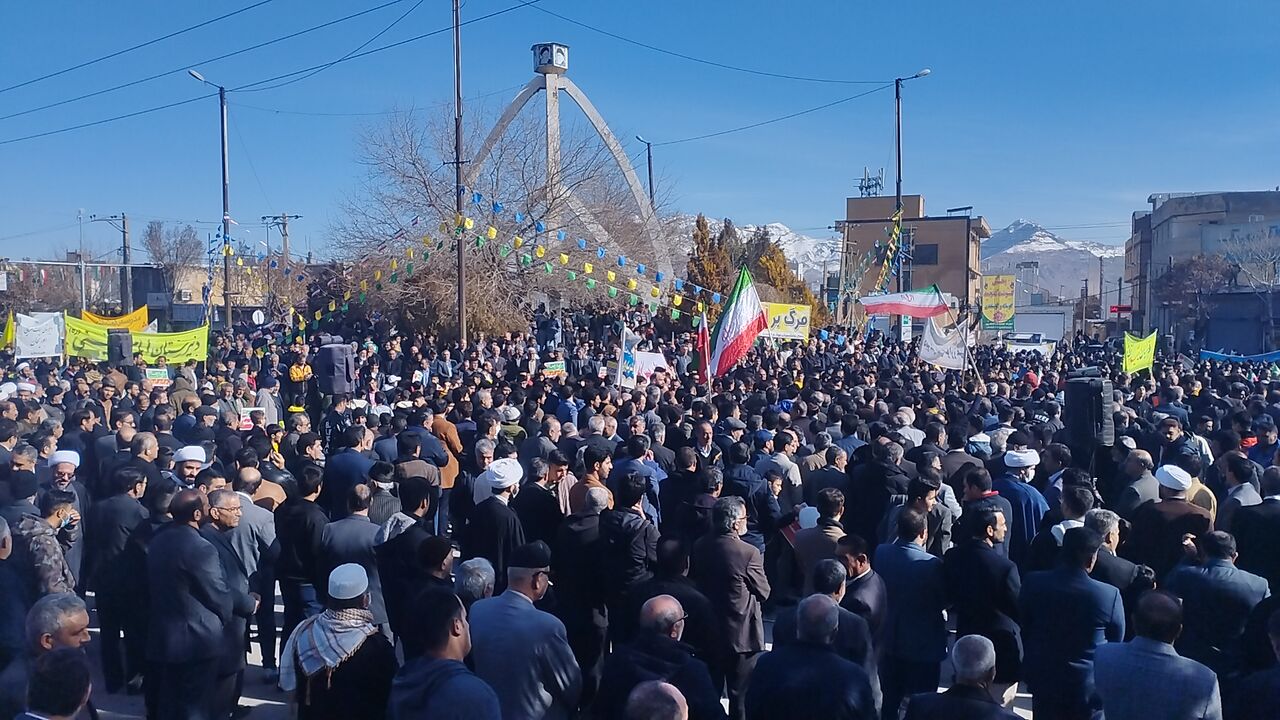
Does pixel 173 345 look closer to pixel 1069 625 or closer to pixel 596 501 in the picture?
pixel 596 501

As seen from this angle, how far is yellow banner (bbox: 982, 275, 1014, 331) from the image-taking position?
5491cm

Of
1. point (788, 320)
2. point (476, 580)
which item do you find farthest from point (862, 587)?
point (788, 320)

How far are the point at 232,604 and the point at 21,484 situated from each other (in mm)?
2511

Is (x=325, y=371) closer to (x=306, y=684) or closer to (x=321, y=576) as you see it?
(x=321, y=576)

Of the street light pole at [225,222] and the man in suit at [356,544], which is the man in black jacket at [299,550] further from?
the street light pole at [225,222]

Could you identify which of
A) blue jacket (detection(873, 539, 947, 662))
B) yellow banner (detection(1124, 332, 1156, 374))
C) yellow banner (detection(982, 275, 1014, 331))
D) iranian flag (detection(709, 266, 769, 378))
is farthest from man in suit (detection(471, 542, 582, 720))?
yellow banner (detection(982, 275, 1014, 331))

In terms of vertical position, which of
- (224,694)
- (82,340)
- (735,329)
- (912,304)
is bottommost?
(224,694)

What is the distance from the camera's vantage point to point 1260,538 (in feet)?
19.7

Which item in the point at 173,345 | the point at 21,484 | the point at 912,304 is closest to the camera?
the point at 21,484

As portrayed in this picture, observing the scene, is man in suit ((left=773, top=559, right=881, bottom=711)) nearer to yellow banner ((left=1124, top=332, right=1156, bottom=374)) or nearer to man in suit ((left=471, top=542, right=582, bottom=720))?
man in suit ((left=471, top=542, right=582, bottom=720))

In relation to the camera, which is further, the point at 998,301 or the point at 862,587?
the point at 998,301

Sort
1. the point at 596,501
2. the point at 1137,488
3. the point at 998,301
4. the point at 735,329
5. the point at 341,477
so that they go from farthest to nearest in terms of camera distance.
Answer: the point at 998,301, the point at 735,329, the point at 341,477, the point at 1137,488, the point at 596,501

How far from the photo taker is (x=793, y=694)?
3791 millimetres

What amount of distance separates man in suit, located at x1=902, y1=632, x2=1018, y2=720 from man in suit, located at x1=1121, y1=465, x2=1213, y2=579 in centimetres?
303
